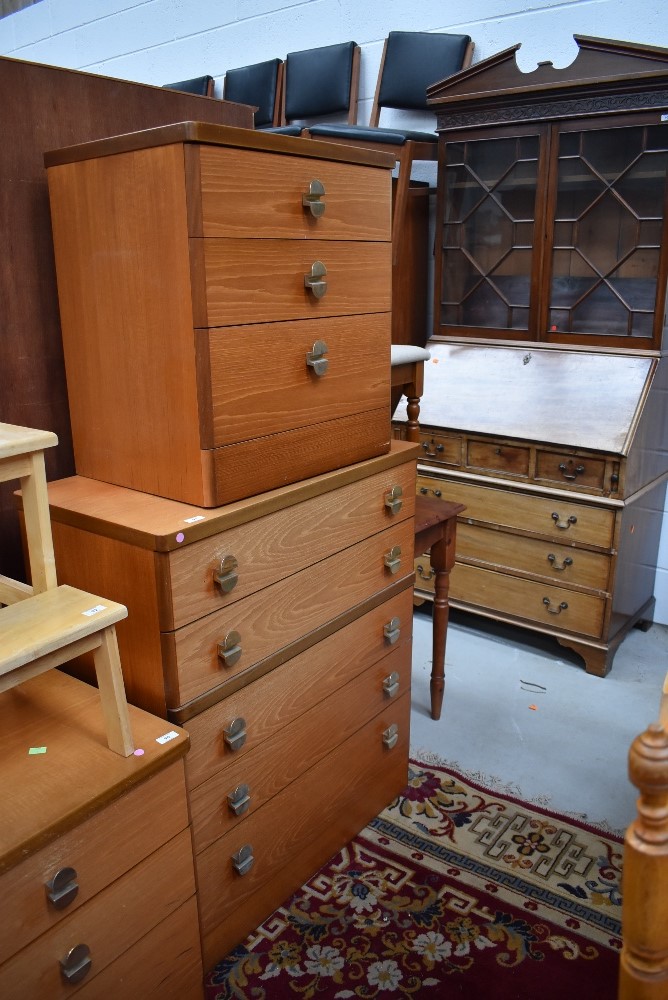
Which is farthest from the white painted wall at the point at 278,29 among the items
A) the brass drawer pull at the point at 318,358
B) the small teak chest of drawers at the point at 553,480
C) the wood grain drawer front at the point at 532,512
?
the brass drawer pull at the point at 318,358

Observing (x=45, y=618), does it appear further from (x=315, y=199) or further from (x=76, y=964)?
(x=315, y=199)

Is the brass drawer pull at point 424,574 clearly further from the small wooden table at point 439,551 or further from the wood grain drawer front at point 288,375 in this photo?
the wood grain drawer front at point 288,375

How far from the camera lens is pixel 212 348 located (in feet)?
4.36

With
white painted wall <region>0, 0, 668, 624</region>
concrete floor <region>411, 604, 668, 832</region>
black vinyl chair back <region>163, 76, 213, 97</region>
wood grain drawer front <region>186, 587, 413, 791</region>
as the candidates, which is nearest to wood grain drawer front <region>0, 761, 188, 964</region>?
wood grain drawer front <region>186, 587, 413, 791</region>

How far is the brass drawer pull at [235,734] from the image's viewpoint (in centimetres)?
149

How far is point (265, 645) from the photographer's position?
156 centimetres

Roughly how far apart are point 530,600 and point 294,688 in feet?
4.74

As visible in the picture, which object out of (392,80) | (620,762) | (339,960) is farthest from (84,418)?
(392,80)

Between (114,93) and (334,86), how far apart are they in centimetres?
225

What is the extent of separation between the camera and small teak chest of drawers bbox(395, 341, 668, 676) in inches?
104

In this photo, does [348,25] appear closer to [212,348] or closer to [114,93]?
[114,93]

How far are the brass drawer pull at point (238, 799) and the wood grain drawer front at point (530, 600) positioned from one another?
5.16 feet

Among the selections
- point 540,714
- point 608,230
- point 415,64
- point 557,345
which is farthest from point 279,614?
point 415,64

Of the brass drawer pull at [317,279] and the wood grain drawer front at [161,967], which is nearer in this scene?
the wood grain drawer front at [161,967]
